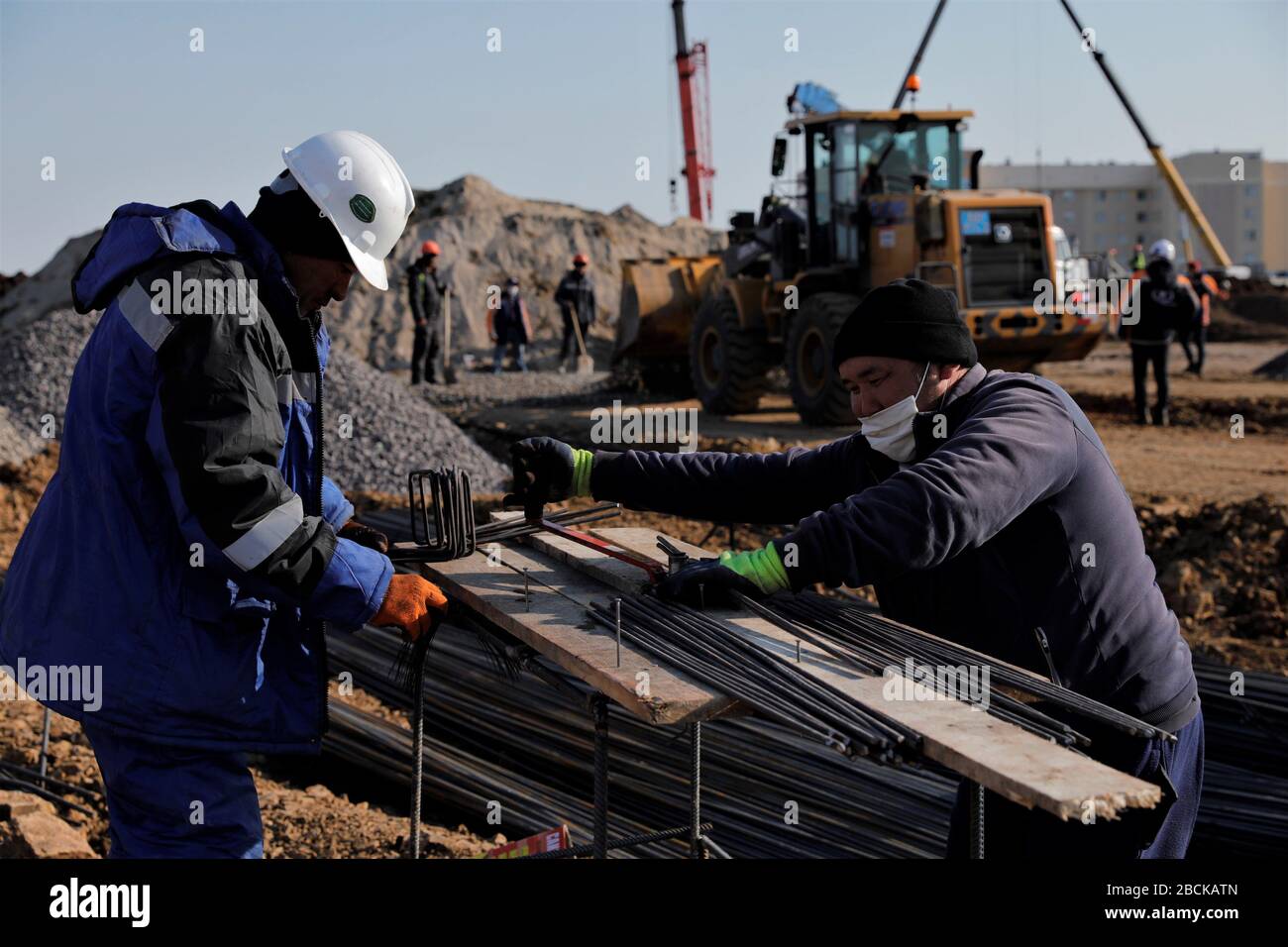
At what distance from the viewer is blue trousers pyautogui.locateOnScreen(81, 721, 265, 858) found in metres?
2.81

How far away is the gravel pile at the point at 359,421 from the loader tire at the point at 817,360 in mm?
3773

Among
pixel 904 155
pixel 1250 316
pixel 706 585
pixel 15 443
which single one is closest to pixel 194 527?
pixel 706 585

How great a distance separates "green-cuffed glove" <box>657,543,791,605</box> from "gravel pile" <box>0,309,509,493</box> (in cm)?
732

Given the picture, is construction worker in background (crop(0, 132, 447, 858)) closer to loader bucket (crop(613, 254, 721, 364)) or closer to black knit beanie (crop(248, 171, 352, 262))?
black knit beanie (crop(248, 171, 352, 262))

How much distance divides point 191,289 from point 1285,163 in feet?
272

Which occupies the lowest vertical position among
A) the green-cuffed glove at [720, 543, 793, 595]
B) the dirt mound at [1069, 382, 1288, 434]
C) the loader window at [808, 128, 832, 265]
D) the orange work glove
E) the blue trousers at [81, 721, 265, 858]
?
the dirt mound at [1069, 382, 1288, 434]

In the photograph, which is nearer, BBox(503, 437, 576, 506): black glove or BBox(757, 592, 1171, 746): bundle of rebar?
BBox(757, 592, 1171, 746): bundle of rebar

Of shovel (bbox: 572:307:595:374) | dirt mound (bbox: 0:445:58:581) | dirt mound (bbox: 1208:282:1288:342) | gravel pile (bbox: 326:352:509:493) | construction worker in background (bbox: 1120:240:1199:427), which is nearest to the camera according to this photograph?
dirt mound (bbox: 0:445:58:581)

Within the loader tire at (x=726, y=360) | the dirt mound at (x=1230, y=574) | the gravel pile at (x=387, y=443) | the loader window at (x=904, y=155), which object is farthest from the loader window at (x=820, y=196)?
the dirt mound at (x=1230, y=574)

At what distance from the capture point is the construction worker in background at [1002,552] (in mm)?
2660

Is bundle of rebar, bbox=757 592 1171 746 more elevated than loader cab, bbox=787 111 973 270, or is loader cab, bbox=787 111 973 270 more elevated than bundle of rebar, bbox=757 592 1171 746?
loader cab, bbox=787 111 973 270

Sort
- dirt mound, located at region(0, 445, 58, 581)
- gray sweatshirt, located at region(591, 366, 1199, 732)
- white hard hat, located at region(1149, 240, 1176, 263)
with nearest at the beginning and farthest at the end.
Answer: gray sweatshirt, located at region(591, 366, 1199, 732)
dirt mound, located at region(0, 445, 58, 581)
white hard hat, located at region(1149, 240, 1176, 263)

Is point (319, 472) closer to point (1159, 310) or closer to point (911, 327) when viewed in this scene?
point (911, 327)

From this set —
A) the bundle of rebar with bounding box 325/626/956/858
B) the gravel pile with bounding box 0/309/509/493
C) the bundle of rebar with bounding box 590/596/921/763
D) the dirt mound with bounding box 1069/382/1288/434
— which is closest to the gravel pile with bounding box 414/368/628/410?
the gravel pile with bounding box 0/309/509/493
